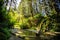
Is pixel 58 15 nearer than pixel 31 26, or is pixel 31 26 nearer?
pixel 58 15

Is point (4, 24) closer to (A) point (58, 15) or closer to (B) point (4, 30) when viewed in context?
(B) point (4, 30)

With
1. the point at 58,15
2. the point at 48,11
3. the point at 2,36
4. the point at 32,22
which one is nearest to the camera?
the point at 2,36

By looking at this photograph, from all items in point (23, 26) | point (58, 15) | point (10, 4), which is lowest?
point (23, 26)

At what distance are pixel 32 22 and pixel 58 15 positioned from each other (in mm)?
12282

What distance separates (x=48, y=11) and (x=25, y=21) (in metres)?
11.1

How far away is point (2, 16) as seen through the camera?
12.9 m

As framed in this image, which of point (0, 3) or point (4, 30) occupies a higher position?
point (0, 3)

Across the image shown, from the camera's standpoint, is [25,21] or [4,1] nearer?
[4,1]

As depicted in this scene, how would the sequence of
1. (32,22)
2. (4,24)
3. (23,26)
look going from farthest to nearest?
(23,26) < (32,22) < (4,24)

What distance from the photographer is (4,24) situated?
40.6 ft

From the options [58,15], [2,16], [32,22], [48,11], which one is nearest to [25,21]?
[32,22]

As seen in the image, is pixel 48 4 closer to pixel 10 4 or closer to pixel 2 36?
pixel 10 4

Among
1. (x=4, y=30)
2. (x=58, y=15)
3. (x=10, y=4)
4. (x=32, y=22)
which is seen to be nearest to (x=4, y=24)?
(x=4, y=30)

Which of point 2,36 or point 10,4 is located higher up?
point 10,4
